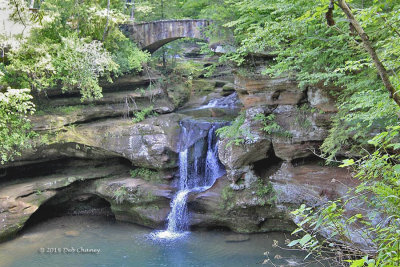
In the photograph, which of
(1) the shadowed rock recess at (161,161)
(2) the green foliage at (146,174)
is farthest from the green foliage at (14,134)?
(2) the green foliage at (146,174)

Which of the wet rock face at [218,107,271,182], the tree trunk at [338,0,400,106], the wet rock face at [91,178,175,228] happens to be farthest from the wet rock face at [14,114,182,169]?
the tree trunk at [338,0,400,106]

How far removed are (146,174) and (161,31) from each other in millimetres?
6896

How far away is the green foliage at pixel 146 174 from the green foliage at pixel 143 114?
2.10 m

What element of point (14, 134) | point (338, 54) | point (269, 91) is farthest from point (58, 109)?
point (338, 54)

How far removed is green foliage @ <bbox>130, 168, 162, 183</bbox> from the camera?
518 inches

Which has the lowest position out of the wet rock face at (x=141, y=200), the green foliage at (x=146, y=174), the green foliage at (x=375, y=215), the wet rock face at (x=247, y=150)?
the wet rock face at (x=141, y=200)

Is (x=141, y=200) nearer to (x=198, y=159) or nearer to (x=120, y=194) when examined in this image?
(x=120, y=194)

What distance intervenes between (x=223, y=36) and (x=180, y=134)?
4237 millimetres

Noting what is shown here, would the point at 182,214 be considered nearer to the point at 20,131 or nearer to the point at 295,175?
the point at 295,175

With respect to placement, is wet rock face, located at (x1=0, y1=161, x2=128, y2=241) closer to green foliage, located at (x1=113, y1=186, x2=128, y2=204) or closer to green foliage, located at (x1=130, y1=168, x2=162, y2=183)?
green foliage, located at (x1=130, y1=168, x2=162, y2=183)

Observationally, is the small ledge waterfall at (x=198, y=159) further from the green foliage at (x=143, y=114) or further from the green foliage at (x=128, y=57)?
the green foliage at (x=128, y=57)

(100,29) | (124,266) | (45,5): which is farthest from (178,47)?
(124,266)

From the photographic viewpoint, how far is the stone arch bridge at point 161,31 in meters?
15.0

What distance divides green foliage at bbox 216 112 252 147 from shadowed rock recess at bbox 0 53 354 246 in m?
0.10
